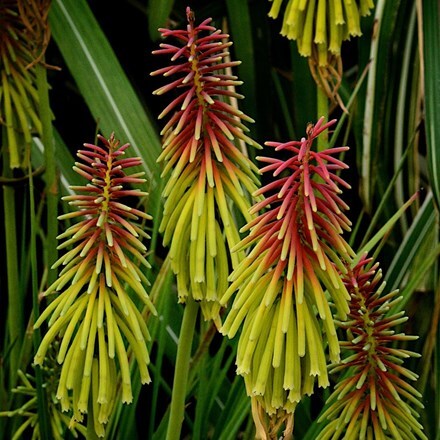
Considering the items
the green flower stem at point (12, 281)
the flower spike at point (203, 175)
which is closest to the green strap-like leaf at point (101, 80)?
the green flower stem at point (12, 281)

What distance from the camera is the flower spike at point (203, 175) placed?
25.9 inches

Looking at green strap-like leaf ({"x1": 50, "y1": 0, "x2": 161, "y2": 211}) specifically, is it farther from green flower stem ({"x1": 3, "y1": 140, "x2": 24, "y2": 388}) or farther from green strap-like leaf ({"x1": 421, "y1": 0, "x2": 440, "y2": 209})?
green strap-like leaf ({"x1": 421, "y1": 0, "x2": 440, "y2": 209})

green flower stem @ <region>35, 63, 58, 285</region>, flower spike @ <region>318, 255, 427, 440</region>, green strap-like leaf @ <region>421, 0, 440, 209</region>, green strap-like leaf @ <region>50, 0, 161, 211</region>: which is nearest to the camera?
flower spike @ <region>318, 255, 427, 440</region>

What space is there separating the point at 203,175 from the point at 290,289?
0.41 feet

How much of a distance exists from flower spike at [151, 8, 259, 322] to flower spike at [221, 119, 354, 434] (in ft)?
0.13

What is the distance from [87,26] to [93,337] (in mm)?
907

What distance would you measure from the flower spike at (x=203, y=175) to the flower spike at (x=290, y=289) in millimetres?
41

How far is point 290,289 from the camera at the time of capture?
1.96ft

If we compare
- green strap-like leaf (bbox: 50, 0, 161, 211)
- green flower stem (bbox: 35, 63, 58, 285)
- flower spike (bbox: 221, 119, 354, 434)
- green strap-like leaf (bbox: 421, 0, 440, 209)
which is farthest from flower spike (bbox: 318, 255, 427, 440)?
green strap-like leaf (bbox: 50, 0, 161, 211)

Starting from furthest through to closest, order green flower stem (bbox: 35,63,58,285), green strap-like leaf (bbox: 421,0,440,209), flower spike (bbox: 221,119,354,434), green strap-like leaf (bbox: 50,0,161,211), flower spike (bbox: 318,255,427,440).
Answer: green strap-like leaf (bbox: 50,0,161,211), green strap-like leaf (bbox: 421,0,440,209), green flower stem (bbox: 35,63,58,285), flower spike (bbox: 318,255,427,440), flower spike (bbox: 221,119,354,434)

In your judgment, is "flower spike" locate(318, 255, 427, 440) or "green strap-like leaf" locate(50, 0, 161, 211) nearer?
"flower spike" locate(318, 255, 427, 440)

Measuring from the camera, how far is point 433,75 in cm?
134

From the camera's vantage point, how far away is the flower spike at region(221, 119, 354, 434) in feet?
1.93

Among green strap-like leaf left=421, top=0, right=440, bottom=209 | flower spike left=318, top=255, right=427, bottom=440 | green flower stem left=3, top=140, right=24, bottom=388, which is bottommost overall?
flower spike left=318, top=255, right=427, bottom=440
